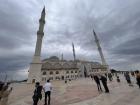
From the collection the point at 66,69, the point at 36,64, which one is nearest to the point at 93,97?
the point at 36,64

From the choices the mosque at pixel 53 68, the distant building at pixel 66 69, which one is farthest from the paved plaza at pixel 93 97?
the distant building at pixel 66 69

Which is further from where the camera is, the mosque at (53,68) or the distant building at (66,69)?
the distant building at (66,69)

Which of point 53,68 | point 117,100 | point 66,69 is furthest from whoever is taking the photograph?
point 66,69

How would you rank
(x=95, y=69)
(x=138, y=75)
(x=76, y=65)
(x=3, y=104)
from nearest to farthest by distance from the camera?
(x=3, y=104) → (x=138, y=75) → (x=76, y=65) → (x=95, y=69)

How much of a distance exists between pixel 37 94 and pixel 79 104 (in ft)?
9.90

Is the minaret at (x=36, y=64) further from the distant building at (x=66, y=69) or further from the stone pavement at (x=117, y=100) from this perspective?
the stone pavement at (x=117, y=100)

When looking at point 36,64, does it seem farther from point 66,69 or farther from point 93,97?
point 93,97

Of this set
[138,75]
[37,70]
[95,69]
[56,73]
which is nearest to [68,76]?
[56,73]

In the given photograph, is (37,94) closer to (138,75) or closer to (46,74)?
(138,75)

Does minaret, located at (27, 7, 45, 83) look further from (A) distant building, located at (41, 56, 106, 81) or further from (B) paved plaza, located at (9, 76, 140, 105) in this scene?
(B) paved plaza, located at (9, 76, 140, 105)

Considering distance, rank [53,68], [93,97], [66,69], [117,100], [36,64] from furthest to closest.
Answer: [66,69]
[53,68]
[36,64]
[93,97]
[117,100]

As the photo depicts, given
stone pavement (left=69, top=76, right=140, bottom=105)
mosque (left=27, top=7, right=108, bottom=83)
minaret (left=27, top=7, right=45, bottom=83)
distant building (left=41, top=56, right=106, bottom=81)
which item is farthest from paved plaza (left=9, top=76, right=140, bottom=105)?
distant building (left=41, top=56, right=106, bottom=81)

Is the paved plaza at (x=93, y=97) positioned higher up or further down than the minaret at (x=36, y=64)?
Answer: further down

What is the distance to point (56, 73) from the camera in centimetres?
7969
